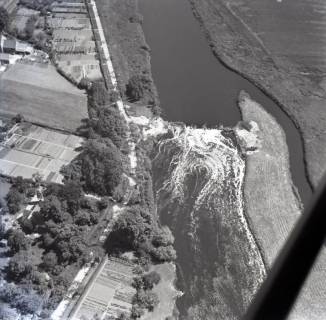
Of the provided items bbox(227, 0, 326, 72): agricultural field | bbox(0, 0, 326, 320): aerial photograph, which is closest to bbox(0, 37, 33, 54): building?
bbox(0, 0, 326, 320): aerial photograph

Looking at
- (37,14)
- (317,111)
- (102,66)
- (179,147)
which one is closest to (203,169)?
(179,147)

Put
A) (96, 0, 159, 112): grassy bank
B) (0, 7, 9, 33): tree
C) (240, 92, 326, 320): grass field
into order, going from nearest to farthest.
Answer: (240, 92, 326, 320): grass field < (96, 0, 159, 112): grassy bank < (0, 7, 9, 33): tree

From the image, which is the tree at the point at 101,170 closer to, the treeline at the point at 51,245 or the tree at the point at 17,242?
the treeline at the point at 51,245

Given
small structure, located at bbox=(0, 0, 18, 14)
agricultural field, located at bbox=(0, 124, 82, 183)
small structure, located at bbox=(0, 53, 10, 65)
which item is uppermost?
small structure, located at bbox=(0, 0, 18, 14)

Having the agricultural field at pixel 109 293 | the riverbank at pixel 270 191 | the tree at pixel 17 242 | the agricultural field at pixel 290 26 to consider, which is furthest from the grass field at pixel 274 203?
the tree at pixel 17 242

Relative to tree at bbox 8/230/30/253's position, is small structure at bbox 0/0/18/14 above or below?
above

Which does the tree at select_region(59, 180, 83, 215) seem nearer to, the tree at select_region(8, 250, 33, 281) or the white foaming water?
the tree at select_region(8, 250, 33, 281)

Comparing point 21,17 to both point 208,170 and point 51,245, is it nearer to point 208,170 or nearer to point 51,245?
point 208,170

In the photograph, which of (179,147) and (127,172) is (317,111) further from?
(127,172)
